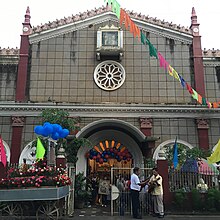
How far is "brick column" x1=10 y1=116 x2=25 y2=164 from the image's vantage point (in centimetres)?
1711

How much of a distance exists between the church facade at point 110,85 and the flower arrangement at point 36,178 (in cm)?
599

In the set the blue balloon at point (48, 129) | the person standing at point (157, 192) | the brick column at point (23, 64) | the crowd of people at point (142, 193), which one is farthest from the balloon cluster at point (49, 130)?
the brick column at point (23, 64)

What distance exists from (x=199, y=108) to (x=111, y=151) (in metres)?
6.07

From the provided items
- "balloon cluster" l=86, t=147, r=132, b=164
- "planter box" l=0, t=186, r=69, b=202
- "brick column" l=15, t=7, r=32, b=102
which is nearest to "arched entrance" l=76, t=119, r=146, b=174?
"balloon cluster" l=86, t=147, r=132, b=164

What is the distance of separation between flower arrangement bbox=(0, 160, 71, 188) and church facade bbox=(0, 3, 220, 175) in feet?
19.7

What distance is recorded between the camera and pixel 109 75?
61.3 feet

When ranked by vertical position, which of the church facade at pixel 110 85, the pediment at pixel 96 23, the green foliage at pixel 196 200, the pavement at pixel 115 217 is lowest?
the pavement at pixel 115 217

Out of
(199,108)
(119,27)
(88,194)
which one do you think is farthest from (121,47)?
(88,194)

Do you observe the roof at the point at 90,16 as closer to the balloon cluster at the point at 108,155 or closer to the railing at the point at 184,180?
the balloon cluster at the point at 108,155

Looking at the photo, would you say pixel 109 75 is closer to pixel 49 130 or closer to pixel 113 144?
pixel 113 144

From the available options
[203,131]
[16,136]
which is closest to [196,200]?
[203,131]

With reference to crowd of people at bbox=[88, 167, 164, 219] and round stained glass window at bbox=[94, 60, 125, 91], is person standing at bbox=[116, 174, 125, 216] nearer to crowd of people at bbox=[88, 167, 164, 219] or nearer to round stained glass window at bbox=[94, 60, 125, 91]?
crowd of people at bbox=[88, 167, 164, 219]

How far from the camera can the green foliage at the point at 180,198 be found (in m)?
11.8

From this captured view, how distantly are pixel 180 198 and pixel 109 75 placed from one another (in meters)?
9.52
